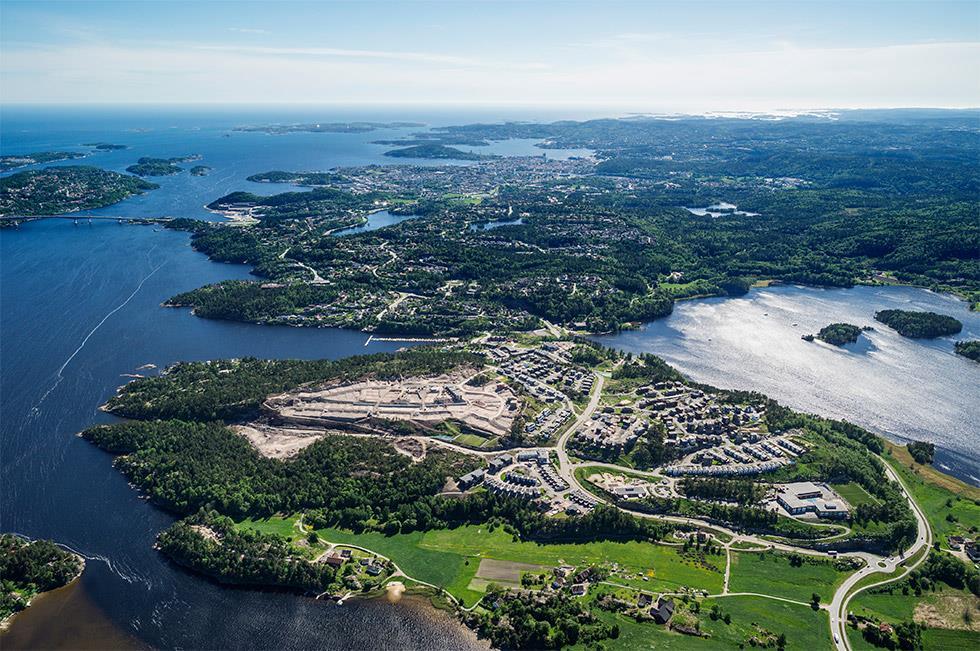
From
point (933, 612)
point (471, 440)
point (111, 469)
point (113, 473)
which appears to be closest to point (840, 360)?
point (933, 612)

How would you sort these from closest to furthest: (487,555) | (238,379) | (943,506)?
(487,555) < (943,506) < (238,379)

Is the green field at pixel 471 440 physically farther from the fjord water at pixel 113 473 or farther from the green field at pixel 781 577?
the green field at pixel 781 577

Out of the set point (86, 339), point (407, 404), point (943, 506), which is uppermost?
point (86, 339)

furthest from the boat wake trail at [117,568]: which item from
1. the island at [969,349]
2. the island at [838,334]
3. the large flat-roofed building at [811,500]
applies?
the island at [969,349]

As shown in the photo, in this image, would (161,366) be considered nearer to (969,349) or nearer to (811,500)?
(811,500)

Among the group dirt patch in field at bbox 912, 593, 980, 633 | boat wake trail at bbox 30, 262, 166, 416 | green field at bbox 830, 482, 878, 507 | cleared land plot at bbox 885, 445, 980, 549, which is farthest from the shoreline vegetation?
boat wake trail at bbox 30, 262, 166, 416
